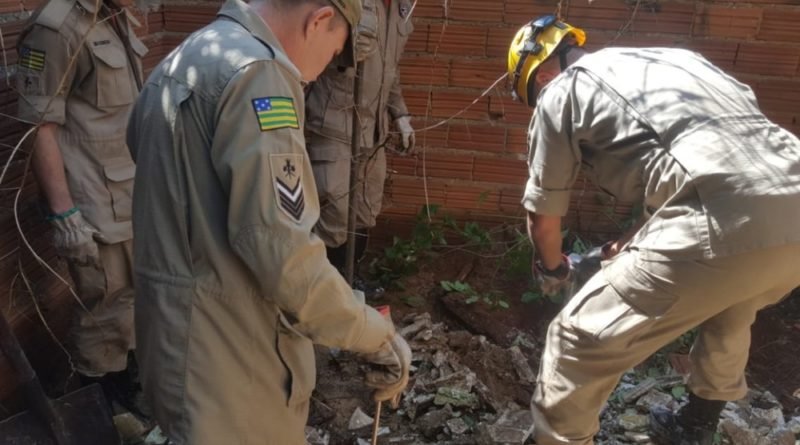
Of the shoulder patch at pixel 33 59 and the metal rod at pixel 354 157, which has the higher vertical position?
the shoulder patch at pixel 33 59

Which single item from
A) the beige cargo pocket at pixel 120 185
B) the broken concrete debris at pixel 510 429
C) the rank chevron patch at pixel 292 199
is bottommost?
the broken concrete debris at pixel 510 429

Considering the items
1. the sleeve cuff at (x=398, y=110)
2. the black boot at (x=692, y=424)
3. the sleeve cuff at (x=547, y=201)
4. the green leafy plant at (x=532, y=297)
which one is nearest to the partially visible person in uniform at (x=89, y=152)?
the sleeve cuff at (x=398, y=110)

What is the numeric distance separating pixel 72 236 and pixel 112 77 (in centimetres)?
69

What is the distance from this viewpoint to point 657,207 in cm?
224

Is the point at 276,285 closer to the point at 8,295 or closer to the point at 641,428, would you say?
the point at 8,295

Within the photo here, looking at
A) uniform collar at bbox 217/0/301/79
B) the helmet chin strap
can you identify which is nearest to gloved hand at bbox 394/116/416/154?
the helmet chin strap

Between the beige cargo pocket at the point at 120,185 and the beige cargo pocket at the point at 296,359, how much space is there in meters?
1.47

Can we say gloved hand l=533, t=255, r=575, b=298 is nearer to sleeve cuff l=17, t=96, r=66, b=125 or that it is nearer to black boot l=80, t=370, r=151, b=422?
black boot l=80, t=370, r=151, b=422

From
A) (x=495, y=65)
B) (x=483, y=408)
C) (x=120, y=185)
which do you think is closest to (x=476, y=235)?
(x=495, y=65)

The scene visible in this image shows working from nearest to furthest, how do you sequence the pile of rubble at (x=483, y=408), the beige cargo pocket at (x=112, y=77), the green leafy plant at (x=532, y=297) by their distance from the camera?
1. the beige cargo pocket at (x=112, y=77)
2. the pile of rubble at (x=483, y=408)
3. the green leafy plant at (x=532, y=297)

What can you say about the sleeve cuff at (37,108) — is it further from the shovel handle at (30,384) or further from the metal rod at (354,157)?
the metal rod at (354,157)

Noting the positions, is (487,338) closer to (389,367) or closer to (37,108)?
(389,367)

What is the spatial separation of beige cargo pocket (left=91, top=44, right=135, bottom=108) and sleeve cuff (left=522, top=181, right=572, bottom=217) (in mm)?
1776

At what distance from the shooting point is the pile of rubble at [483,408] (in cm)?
289
